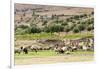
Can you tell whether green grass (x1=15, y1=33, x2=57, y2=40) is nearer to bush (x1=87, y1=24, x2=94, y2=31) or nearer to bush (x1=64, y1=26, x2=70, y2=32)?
bush (x1=64, y1=26, x2=70, y2=32)

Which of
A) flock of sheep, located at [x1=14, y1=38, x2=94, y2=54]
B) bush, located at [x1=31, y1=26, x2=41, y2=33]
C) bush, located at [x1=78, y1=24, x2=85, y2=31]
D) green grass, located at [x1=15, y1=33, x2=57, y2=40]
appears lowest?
flock of sheep, located at [x1=14, y1=38, x2=94, y2=54]

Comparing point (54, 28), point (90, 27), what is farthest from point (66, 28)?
point (90, 27)

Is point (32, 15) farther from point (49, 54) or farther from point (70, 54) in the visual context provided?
point (70, 54)

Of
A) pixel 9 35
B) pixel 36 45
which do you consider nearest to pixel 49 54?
pixel 36 45

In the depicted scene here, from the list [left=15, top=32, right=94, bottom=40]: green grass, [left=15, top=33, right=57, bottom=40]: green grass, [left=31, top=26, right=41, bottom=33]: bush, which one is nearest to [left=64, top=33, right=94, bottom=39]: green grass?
[left=15, top=32, right=94, bottom=40]: green grass

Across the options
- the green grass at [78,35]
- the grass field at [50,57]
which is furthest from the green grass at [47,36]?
the grass field at [50,57]

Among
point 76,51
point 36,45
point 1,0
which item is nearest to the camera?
point 1,0
